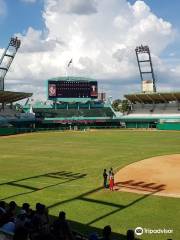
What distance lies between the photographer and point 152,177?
29297 millimetres

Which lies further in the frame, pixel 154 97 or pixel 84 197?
pixel 154 97

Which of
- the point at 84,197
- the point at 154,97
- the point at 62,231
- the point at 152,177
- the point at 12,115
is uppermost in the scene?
the point at 154,97

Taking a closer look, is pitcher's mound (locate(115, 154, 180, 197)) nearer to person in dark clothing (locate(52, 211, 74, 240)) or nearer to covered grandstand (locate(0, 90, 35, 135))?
person in dark clothing (locate(52, 211, 74, 240))

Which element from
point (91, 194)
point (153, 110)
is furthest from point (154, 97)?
point (91, 194)

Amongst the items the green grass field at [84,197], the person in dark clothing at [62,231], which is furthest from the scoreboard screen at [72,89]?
the person in dark clothing at [62,231]

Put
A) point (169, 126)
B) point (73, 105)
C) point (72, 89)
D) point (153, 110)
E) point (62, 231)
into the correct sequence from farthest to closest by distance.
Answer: point (73, 105) < point (72, 89) < point (153, 110) < point (169, 126) < point (62, 231)

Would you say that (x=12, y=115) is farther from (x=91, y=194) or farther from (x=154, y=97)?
(x=91, y=194)

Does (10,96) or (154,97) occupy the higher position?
(154,97)

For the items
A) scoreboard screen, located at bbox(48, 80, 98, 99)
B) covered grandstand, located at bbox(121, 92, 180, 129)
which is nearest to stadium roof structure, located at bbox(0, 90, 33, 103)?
scoreboard screen, located at bbox(48, 80, 98, 99)

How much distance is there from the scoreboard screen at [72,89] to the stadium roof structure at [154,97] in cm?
1158

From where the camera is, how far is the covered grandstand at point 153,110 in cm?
10481


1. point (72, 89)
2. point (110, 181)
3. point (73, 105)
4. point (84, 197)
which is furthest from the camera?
point (73, 105)

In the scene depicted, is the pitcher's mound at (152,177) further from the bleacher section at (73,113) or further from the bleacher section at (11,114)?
the bleacher section at (73,113)

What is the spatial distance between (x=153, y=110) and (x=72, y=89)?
2566 centimetres
